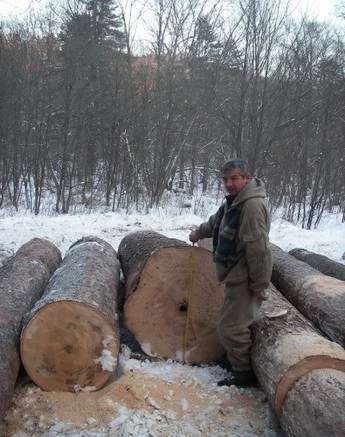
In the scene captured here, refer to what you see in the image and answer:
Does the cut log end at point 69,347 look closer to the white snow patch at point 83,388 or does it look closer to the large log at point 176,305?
the white snow patch at point 83,388

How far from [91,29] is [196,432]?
19.8m

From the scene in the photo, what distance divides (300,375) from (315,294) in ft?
6.22

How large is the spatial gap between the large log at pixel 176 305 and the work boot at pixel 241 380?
515mm

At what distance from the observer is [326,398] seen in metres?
2.98

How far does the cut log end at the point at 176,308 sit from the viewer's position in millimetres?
4672

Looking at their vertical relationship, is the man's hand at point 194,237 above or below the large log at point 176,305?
above

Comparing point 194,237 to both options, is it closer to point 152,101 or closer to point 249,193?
point 249,193

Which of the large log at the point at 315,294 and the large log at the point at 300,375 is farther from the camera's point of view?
the large log at the point at 315,294

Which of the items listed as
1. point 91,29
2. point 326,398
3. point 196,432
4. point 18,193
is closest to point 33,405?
point 196,432

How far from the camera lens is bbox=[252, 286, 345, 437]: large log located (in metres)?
2.91

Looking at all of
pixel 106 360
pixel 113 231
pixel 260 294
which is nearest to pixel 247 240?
pixel 260 294

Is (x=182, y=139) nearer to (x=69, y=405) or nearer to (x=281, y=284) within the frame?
(x=281, y=284)

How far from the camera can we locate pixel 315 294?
5078 millimetres

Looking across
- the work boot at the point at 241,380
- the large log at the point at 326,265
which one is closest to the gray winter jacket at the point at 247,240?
the work boot at the point at 241,380
